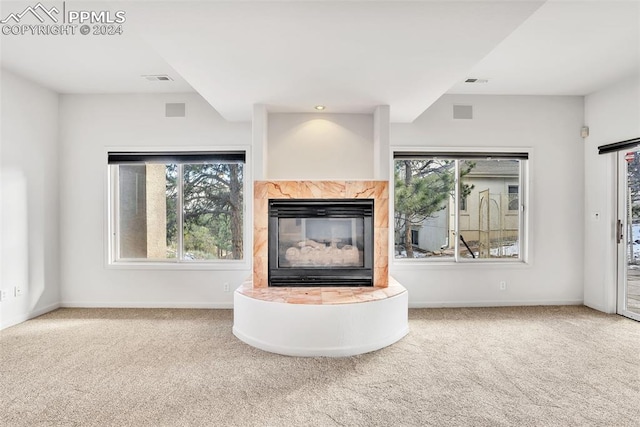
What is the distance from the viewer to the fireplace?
3.75 metres

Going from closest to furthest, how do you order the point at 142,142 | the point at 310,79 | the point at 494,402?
the point at 494,402
the point at 310,79
the point at 142,142

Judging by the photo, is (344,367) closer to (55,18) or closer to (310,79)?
(310,79)

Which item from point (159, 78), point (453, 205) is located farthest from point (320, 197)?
point (159, 78)

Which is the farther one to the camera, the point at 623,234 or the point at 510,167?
the point at 510,167

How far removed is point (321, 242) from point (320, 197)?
495 millimetres

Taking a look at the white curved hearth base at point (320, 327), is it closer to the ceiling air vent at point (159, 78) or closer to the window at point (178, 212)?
the window at point (178, 212)

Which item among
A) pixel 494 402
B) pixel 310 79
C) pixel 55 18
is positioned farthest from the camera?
pixel 310 79

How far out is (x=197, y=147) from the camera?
4574mm

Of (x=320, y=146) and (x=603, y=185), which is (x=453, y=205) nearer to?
(x=603, y=185)

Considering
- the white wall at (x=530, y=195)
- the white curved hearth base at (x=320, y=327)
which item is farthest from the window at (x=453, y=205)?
the white curved hearth base at (x=320, y=327)

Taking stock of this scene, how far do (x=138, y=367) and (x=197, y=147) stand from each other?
2.71 m

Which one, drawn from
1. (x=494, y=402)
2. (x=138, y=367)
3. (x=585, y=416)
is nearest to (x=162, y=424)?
(x=138, y=367)

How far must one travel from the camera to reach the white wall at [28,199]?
383 centimetres

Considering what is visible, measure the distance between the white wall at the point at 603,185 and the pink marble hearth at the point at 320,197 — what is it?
2.83 m
